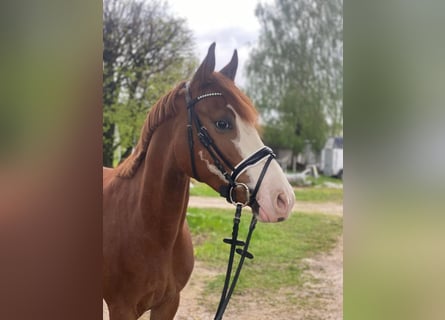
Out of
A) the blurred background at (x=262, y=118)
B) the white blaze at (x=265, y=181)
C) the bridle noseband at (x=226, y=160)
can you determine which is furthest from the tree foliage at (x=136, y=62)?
the white blaze at (x=265, y=181)

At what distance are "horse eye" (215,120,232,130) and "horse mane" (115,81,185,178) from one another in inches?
8.2

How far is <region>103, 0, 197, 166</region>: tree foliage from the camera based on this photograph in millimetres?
2006

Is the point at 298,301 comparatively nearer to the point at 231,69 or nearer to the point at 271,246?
the point at 271,246

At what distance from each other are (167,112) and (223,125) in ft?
0.86

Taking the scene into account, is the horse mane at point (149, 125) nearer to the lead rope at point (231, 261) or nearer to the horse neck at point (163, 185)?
the horse neck at point (163, 185)

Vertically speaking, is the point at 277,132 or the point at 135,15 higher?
the point at 135,15
